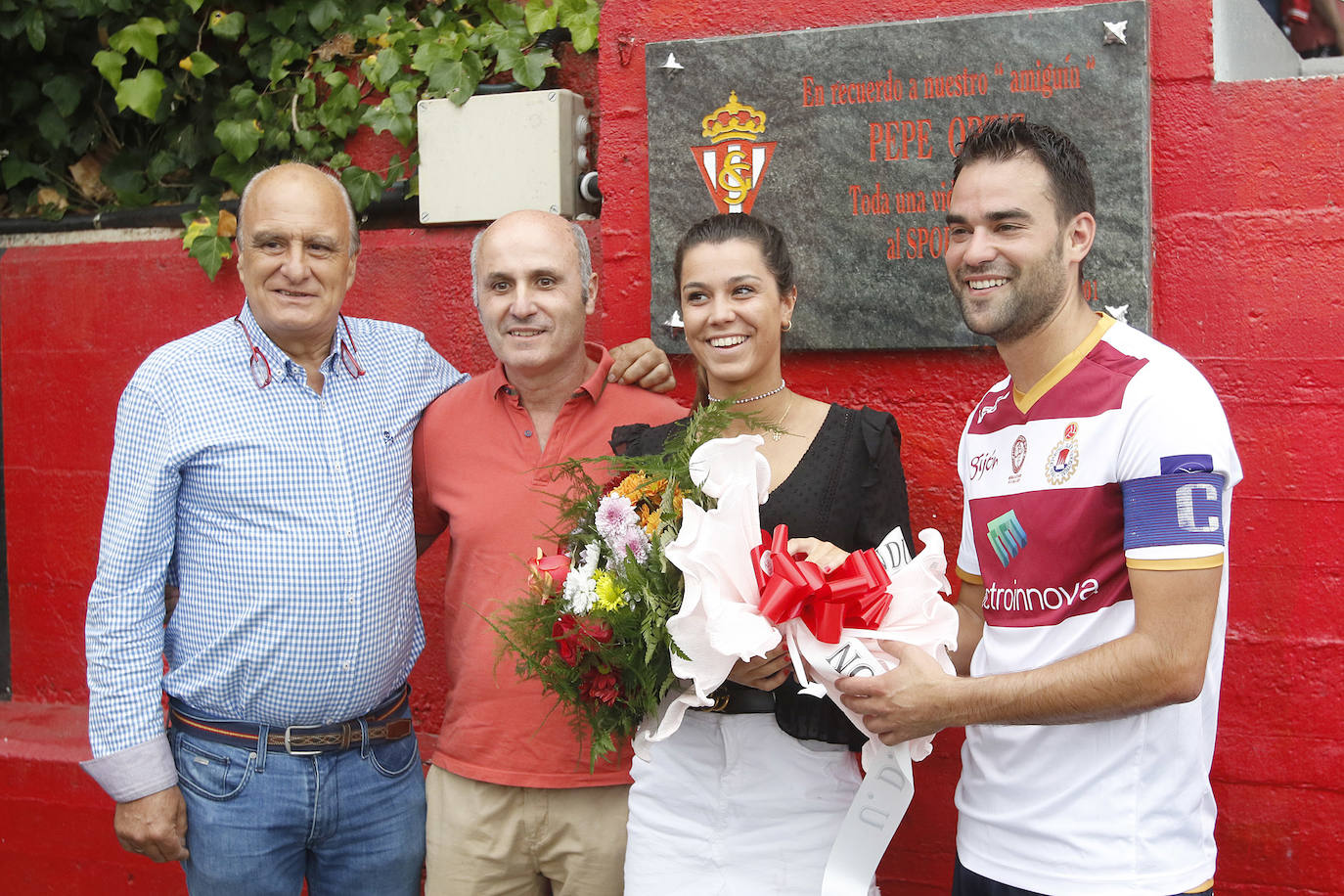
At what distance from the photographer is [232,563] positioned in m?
2.65

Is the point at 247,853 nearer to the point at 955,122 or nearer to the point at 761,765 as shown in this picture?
the point at 761,765

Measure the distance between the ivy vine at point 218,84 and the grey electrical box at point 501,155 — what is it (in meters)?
0.07

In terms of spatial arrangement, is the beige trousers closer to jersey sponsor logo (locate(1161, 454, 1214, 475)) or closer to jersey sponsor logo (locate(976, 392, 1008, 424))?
jersey sponsor logo (locate(976, 392, 1008, 424))

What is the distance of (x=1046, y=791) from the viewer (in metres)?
2.05

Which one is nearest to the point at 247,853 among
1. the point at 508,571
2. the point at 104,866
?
the point at 508,571

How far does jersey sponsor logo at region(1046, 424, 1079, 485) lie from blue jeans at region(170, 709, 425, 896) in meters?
1.67

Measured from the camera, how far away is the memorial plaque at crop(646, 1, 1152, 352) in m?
2.81

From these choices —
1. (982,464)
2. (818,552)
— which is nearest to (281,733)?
(818,552)

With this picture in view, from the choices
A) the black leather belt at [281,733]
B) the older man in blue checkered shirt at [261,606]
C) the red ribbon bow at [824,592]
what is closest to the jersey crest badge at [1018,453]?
the red ribbon bow at [824,592]

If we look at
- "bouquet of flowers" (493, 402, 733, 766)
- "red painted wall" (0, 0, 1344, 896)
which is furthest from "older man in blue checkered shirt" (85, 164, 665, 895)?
"red painted wall" (0, 0, 1344, 896)

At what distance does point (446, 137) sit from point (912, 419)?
1.67 m

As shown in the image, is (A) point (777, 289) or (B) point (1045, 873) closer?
(B) point (1045, 873)

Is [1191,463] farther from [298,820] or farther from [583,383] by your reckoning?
[298,820]

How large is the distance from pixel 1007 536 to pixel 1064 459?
0.61 feet
